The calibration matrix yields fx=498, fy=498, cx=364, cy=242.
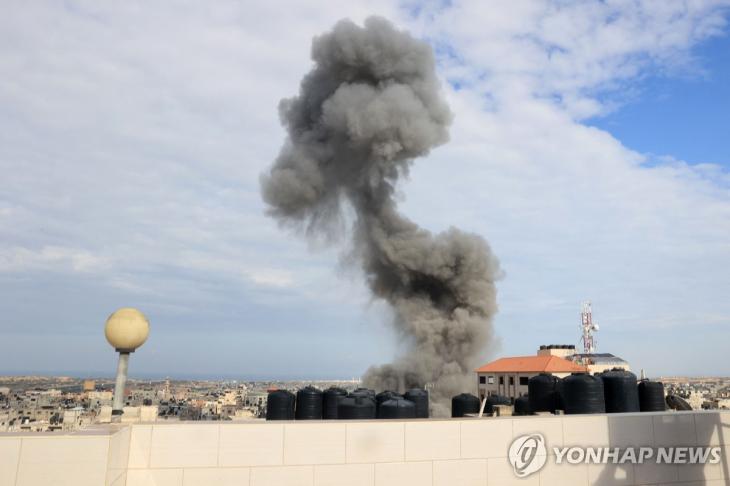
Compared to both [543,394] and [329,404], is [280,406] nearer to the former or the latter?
[329,404]

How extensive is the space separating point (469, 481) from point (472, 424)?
2.63ft

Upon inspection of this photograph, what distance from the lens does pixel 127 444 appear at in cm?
610

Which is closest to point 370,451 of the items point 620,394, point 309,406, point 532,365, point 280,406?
point 309,406

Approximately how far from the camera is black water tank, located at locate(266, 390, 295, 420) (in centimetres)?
1012

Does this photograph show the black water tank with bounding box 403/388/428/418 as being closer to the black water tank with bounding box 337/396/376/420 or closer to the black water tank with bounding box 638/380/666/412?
the black water tank with bounding box 337/396/376/420

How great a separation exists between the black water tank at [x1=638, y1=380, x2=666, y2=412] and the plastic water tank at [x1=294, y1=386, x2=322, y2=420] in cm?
698

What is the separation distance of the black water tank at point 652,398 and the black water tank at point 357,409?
623cm

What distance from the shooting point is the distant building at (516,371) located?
40062mm

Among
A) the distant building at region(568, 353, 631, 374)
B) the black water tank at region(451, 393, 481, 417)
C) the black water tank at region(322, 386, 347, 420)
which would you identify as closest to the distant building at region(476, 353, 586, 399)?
the distant building at region(568, 353, 631, 374)

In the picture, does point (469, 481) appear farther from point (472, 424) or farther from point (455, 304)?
point (455, 304)

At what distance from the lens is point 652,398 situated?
10.8 m

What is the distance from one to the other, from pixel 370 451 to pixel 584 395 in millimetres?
4887

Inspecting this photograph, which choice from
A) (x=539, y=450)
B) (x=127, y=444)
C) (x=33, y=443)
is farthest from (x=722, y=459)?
(x=33, y=443)

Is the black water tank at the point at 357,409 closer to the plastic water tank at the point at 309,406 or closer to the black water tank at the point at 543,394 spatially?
the plastic water tank at the point at 309,406
